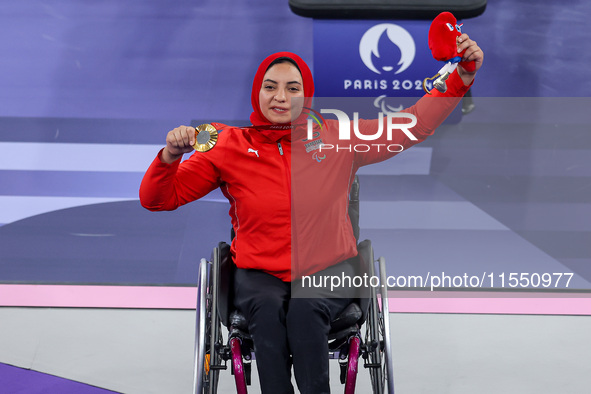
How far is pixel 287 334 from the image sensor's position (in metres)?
2.24

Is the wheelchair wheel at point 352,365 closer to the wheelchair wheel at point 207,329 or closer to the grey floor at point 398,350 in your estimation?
the wheelchair wheel at point 207,329

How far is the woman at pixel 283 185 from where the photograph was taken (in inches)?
91.4

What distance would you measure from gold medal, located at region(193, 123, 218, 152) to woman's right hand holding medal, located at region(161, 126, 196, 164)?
1 centimetres

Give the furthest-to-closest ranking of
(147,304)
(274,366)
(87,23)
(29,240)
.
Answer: (87,23) < (29,240) < (147,304) < (274,366)

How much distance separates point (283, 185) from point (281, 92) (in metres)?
0.31

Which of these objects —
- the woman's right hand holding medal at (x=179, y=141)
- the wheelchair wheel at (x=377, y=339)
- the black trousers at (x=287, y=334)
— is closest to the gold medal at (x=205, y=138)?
the woman's right hand holding medal at (x=179, y=141)

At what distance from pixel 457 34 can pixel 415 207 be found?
2251 mm

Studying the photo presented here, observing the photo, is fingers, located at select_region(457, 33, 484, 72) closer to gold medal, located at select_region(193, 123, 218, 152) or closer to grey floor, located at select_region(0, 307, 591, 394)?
gold medal, located at select_region(193, 123, 218, 152)

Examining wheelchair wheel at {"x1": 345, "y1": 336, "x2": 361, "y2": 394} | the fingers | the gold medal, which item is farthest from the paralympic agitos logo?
wheelchair wheel at {"x1": 345, "y1": 336, "x2": 361, "y2": 394}

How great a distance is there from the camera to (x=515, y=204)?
454 centimetres

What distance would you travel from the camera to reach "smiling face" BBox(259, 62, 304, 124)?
2490mm

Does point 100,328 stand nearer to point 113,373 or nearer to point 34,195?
point 113,373

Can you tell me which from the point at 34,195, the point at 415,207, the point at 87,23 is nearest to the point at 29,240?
the point at 34,195

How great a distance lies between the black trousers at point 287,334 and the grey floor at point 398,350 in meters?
0.68
